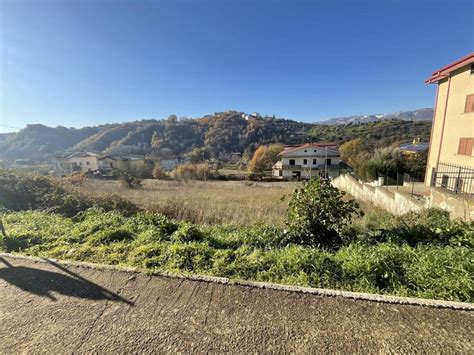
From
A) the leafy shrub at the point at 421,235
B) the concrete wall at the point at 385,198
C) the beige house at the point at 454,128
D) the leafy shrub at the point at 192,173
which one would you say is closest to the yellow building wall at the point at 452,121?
the beige house at the point at 454,128

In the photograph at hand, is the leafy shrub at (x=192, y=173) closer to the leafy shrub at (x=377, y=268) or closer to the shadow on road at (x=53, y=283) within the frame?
the shadow on road at (x=53, y=283)

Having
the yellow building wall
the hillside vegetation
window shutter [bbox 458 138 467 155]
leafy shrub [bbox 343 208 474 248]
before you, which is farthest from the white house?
leafy shrub [bbox 343 208 474 248]

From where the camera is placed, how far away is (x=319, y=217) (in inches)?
163

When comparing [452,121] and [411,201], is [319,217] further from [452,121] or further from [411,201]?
[452,121]

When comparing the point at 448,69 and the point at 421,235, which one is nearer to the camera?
the point at 421,235

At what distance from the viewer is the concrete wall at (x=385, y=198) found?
8.19m

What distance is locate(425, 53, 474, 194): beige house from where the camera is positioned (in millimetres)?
9664

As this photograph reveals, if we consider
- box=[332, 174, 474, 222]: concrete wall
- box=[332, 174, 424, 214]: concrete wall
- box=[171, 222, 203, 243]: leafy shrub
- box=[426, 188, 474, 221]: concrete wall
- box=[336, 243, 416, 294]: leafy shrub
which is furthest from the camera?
box=[332, 174, 424, 214]: concrete wall

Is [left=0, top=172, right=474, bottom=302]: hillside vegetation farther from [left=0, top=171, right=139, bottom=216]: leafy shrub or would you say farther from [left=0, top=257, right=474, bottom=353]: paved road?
[left=0, top=171, right=139, bottom=216]: leafy shrub

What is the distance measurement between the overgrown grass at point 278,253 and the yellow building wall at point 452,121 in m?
9.32

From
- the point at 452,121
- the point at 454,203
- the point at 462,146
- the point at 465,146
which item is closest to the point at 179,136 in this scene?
the point at 452,121

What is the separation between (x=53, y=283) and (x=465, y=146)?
49.3 feet

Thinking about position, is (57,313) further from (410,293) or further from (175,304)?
(410,293)

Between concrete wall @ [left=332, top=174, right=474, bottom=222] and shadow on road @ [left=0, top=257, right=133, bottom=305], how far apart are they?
758 cm
